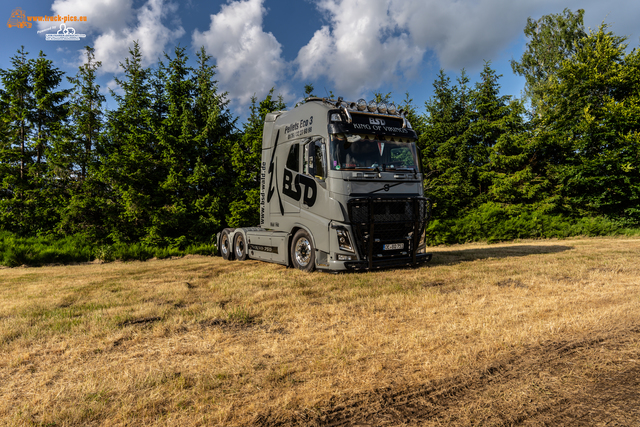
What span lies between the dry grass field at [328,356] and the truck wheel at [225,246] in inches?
274

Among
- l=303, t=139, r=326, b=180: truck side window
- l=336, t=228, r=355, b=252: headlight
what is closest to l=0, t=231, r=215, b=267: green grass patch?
l=303, t=139, r=326, b=180: truck side window

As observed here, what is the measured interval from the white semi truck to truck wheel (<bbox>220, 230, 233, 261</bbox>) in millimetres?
4141

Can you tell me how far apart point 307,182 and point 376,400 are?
6.81 meters

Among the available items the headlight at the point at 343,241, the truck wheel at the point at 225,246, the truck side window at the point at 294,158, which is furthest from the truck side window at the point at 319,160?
the truck wheel at the point at 225,246

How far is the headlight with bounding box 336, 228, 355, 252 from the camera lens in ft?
27.2

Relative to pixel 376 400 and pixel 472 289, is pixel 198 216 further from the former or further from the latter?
pixel 376 400

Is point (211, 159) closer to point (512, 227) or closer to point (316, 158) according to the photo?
point (316, 158)

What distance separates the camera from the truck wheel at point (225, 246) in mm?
13800

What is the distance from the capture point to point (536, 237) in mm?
20547

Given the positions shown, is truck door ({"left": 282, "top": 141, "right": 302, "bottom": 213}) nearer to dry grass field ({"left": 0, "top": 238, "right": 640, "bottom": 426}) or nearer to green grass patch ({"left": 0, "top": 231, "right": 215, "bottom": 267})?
dry grass field ({"left": 0, "top": 238, "right": 640, "bottom": 426})

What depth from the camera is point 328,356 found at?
3.55 m

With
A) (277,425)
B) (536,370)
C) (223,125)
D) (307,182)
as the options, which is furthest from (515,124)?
(277,425)

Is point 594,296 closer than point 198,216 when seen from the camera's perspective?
Yes

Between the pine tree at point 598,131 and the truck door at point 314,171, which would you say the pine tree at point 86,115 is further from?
the pine tree at point 598,131
